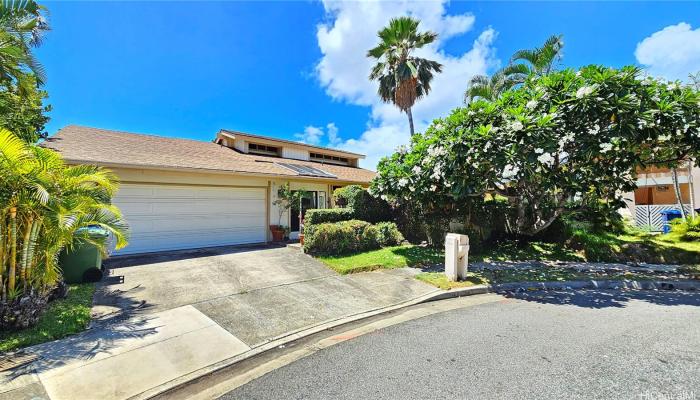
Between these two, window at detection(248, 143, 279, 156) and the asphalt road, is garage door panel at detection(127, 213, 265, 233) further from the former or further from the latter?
the asphalt road

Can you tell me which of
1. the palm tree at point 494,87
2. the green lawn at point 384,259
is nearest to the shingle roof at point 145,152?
the green lawn at point 384,259

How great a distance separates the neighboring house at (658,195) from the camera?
17.2 meters

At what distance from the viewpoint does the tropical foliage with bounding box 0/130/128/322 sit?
394cm

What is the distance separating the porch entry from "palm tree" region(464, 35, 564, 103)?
10225 millimetres

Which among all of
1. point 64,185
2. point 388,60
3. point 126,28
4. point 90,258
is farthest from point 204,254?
point 388,60

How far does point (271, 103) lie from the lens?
1595 cm

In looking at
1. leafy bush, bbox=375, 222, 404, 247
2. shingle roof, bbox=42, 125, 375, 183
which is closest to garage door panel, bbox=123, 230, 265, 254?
shingle roof, bbox=42, 125, 375, 183

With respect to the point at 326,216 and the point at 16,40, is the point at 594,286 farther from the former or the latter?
the point at 16,40

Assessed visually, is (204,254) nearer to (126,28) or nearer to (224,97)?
(126,28)

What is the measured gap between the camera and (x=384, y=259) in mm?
9039

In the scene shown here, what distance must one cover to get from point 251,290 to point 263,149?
12.3 metres

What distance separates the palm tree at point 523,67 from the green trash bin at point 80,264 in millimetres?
16049

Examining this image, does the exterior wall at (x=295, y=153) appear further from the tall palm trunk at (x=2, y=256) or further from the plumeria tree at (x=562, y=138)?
the tall palm trunk at (x=2, y=256)

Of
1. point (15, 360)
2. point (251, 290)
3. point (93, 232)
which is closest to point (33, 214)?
point (93, 232)
